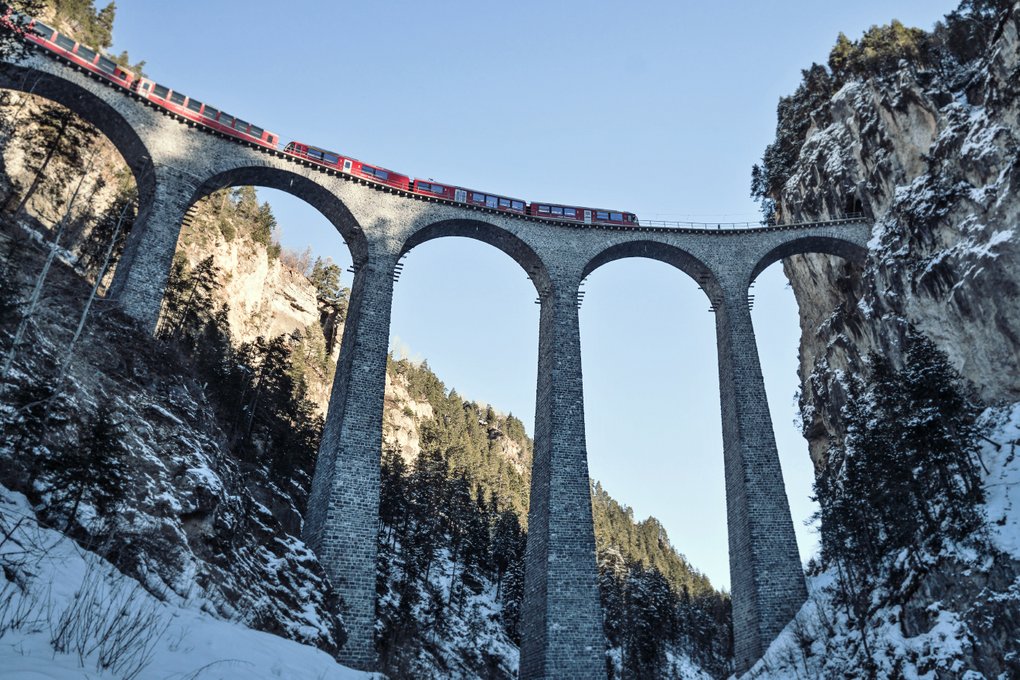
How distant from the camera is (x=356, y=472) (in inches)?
989

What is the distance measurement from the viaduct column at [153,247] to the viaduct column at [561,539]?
16.2 m

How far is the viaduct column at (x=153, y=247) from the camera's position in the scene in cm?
2528

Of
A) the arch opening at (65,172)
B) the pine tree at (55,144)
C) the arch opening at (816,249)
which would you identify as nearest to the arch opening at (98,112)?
the arch opening at (65,172)

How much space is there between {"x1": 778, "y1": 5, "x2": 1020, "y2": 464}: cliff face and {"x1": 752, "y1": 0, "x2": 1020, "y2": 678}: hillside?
93mm

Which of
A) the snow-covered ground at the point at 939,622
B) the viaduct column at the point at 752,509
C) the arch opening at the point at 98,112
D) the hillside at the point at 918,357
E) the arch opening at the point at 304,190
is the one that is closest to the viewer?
the snow-covered ground at the point at 939,622

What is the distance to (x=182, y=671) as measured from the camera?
6629 mm

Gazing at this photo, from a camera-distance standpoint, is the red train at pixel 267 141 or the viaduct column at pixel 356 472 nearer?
the viaduct column at pixel 356 472

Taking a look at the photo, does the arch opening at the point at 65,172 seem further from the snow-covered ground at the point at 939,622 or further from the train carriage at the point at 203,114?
the snow-covered ground at the point at 939,622

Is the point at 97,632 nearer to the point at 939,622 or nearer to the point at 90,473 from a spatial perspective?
the point at 90,473

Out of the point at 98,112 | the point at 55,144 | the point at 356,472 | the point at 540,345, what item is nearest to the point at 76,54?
the point at 98,112

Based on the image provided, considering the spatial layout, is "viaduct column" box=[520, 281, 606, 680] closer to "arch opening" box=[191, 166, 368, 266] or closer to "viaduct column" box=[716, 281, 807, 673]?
"viaduct column" box=[716, 281, 807, 673]

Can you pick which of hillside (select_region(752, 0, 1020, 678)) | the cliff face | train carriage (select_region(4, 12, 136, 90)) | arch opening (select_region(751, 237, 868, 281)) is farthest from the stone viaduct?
the cliff face

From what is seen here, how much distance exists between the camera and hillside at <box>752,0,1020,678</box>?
21391 mm

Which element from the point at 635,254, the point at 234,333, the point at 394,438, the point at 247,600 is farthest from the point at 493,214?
the point at 394,438
